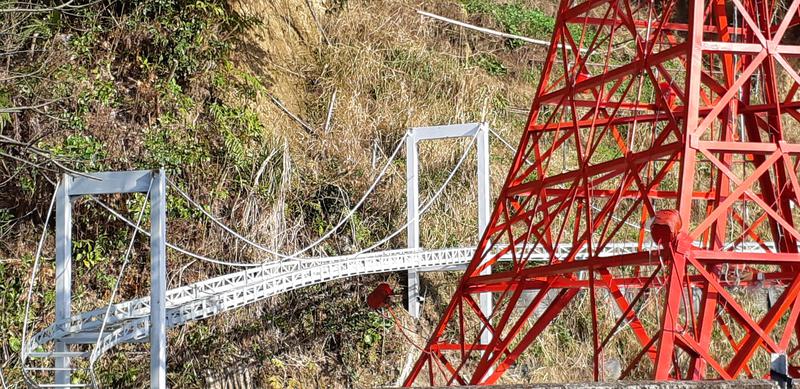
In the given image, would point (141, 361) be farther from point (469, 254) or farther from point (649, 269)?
point (649, 269)

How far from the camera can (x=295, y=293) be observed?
14172 millimetres

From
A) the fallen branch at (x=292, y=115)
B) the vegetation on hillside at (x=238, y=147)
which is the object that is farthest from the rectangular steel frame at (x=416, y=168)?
the fallen branch at (x=292, y=115)

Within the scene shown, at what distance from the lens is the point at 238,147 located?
1394 cm

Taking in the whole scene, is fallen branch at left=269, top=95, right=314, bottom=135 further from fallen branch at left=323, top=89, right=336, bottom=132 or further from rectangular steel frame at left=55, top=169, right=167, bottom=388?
rectangular steel frame at left=55, top=169, right=167, bottom=388

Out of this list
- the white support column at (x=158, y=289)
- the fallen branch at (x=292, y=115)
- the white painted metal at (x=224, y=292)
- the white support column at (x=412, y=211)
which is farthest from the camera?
the fallen branch at (x=292, y=115)

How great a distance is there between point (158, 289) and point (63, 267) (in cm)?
102

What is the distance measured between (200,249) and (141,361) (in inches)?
61.1

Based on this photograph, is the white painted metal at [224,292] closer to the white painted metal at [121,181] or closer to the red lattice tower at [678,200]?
the red lattice tower at [678,200]

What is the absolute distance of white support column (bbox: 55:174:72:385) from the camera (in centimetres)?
945

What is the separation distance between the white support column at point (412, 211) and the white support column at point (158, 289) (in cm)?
525

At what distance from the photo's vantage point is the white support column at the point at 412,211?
14250 millimetres

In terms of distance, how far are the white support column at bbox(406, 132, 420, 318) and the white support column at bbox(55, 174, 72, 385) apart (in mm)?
5272

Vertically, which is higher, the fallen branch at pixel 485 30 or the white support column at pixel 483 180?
the fallen branch at pixel 485 30

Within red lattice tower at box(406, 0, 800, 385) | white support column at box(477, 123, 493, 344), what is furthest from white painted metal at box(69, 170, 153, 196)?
white support column at box(477, 123, 493, 344)
